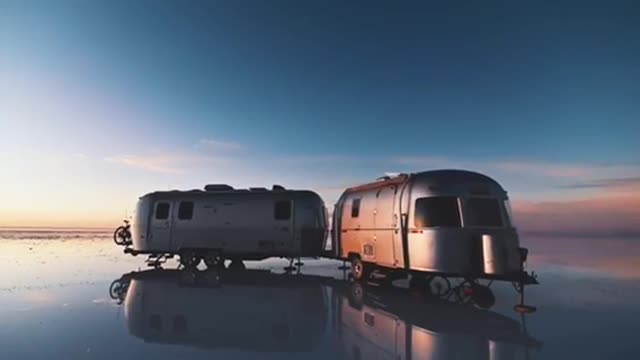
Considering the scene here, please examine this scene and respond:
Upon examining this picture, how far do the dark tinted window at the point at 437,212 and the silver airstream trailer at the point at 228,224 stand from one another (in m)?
6.85

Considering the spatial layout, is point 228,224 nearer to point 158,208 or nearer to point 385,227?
point 158,208

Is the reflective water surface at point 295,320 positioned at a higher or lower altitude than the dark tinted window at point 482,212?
lower

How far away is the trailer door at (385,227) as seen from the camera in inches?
621

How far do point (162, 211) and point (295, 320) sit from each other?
12.5 meters

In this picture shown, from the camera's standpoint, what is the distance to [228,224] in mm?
21125

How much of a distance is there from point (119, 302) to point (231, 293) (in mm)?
3516

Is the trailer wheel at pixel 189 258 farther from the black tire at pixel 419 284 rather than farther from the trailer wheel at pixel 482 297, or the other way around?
the trailer wheel at pixel 482 297

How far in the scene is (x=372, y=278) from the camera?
60.2 feet

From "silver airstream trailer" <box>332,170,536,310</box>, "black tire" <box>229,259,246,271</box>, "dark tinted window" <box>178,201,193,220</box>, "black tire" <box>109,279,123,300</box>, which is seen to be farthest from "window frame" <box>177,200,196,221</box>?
"silver airstream trailer" <box>332,170,536,310</box>

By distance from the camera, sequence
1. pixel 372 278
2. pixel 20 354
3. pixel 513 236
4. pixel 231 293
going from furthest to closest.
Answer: pixel 372 278 → pixel 231 293 → pixel 513 236 → pixel 20 354

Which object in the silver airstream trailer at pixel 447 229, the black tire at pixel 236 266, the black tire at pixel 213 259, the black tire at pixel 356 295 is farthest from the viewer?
the black tire at pixel 236 266

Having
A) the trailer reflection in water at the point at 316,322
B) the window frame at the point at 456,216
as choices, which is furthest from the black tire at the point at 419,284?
the window frame at the point at 456,216

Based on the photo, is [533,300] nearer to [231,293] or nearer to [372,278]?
[372,278]

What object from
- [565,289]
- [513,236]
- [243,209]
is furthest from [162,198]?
[565,289]
